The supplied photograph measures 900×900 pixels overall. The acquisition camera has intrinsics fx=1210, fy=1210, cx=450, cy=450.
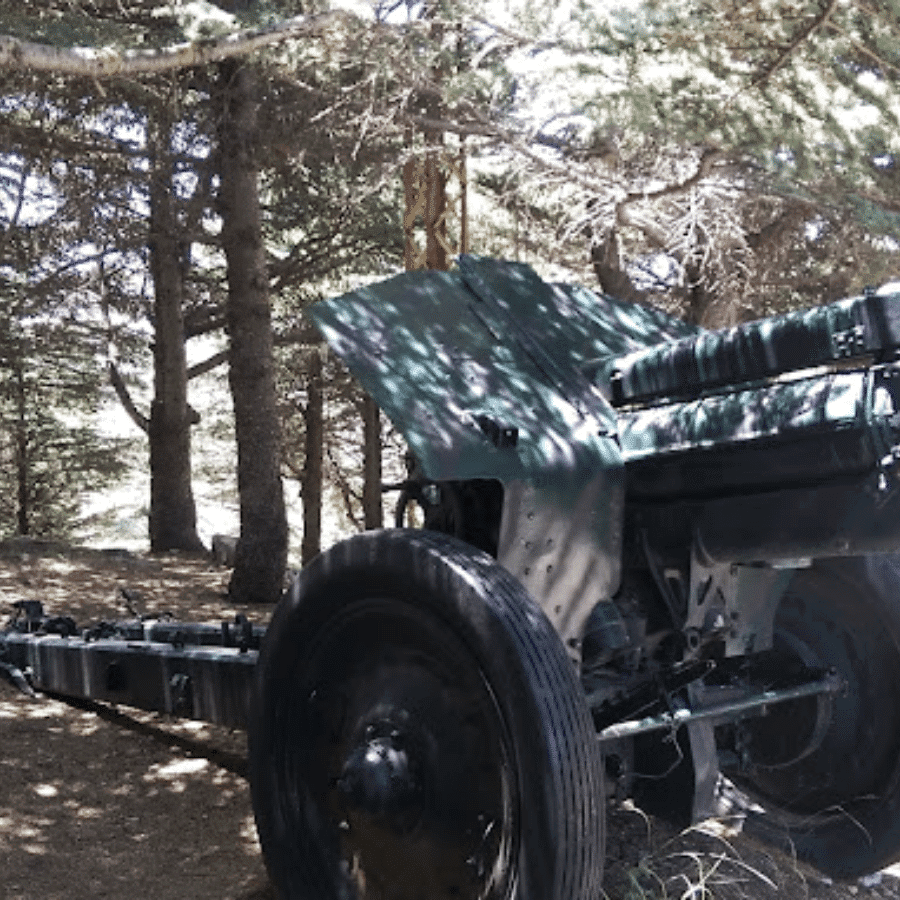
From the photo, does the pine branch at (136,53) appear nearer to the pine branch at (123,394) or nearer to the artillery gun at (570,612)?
the artillery gun at (570,612)

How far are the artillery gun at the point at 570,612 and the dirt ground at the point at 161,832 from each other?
0.85 feet

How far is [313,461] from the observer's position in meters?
18.1

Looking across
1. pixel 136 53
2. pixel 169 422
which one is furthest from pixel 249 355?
pixel 169 422

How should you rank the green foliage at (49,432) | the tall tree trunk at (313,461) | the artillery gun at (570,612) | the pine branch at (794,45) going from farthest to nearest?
1. the tall tree trunk at (313,461)
2. the green foliage at (49,432)
3. the pine branch at (794,45)
4. the artillery gun at (570,612)

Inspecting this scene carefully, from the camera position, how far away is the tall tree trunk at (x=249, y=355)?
9836 mm

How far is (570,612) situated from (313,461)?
15.0 metres

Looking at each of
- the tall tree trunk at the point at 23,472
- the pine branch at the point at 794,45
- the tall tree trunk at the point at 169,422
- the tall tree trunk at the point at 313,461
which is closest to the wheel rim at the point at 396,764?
the pine branch at the point at 794,45

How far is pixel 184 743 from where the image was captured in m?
5.36

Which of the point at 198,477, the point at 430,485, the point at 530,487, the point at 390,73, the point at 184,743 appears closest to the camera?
the point at 530,487

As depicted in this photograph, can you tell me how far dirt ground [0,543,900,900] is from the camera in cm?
380

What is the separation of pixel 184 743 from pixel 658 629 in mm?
2693

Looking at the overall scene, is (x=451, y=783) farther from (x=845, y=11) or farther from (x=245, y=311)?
(x=245, y=311)

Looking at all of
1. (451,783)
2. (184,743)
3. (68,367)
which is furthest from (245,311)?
(68,367)

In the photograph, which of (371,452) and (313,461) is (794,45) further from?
(313,461)
